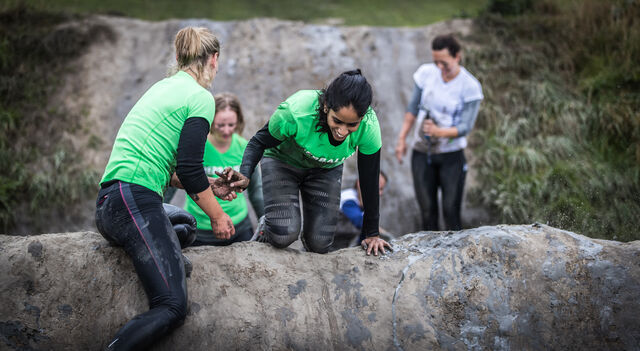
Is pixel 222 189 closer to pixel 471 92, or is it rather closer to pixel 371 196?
pixel 371 196

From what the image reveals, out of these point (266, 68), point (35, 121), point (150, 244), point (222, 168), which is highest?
point (266, 68)

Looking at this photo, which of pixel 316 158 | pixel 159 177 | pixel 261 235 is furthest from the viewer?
pixel 261 235

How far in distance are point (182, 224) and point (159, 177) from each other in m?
0.50

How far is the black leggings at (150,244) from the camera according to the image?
2.58 m

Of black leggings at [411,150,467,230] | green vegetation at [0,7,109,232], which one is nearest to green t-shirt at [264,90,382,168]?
black leggings at [411,150,467,230]

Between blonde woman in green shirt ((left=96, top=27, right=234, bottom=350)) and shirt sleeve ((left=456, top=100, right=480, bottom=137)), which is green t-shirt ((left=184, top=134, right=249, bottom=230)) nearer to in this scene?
blonde woman in green shirt ((left=96, top=27, right=234, bottom=350))

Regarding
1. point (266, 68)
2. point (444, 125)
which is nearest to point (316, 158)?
point (444, 125)

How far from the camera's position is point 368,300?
2.96 m

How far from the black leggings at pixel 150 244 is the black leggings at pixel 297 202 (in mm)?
813

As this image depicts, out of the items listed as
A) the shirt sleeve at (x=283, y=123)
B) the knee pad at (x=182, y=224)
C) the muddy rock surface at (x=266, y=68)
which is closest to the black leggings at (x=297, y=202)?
the shirt sleeve at (x=283, y=123)

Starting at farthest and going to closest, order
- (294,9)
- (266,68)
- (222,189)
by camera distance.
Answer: (294,9) < (266,68) < (222,189)

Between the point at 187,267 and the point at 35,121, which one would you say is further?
the point at 35,121

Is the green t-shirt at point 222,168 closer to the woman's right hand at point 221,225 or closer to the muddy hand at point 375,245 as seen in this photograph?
the woman's right hand at point 221,225

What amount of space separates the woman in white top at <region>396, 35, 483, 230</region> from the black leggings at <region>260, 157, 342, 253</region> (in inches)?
74.2
